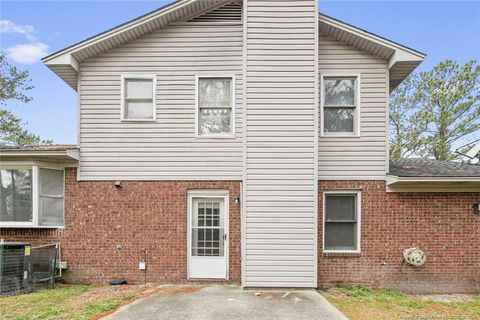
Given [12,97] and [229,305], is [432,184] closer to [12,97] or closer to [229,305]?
[229,305]

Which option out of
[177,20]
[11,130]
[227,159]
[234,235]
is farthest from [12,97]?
[234,235]

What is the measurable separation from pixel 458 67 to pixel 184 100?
16.7 metres

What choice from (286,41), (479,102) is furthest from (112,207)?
(479,102)

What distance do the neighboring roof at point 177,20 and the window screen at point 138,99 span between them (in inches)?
40.6

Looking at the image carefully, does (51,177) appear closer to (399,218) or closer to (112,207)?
(112,207)

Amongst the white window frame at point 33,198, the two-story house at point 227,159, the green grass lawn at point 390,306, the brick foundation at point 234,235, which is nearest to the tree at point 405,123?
the two-story house at point 227,159

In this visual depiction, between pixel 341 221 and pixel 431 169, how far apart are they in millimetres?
2574

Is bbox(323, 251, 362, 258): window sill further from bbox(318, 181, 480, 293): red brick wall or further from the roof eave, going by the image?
the roof eave

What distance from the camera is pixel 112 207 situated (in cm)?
731

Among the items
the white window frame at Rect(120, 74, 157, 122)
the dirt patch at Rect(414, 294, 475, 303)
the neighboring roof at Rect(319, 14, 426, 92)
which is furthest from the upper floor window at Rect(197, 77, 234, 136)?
the dirt patch at Rect(414, 294, 475, 303)

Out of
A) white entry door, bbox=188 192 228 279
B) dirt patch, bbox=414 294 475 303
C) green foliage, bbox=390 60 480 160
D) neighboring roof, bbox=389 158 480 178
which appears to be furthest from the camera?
green foliage, bbox=390 60 480 160

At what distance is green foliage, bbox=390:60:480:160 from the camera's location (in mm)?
16859

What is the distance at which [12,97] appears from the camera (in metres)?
16.7

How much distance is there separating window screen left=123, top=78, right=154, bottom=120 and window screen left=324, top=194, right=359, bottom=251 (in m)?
4.65
